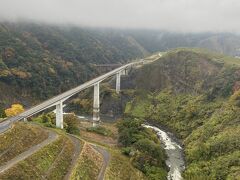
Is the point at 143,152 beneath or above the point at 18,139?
beneath

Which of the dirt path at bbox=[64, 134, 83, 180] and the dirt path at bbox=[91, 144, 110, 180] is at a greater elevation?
the dirt path at bbox=[64, 134, 83, 180]

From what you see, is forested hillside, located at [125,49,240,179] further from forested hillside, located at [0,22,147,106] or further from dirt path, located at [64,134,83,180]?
forested hillside, located at [0,22,147,106]

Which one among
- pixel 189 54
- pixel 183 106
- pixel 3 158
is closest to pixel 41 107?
pixel 3 158

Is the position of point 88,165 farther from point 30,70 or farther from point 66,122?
point 30,70

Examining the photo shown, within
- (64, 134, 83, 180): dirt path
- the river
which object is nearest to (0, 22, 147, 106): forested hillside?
the river

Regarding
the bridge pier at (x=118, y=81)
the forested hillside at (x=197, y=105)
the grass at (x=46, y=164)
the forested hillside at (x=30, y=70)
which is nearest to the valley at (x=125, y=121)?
the grass at (x=46, y=164)

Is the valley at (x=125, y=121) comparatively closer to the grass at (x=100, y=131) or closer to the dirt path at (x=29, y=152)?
the dirt path at (x=29, y=152)

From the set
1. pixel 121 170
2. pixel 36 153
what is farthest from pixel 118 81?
pixel 36 153
